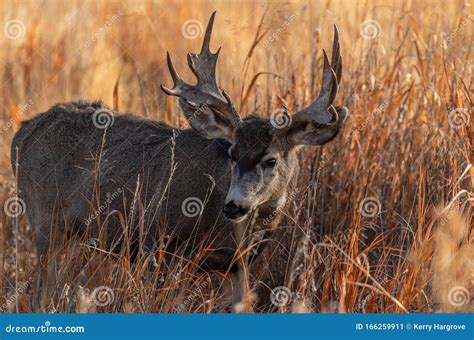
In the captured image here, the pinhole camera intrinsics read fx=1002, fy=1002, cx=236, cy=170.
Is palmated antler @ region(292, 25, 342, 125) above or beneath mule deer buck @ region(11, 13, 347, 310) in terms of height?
above

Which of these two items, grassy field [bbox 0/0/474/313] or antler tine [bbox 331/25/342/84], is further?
antler tine [bbox 331/25/342/84]

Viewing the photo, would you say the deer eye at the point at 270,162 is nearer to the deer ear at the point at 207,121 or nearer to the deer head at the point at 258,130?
the deer head at the point at 258,130

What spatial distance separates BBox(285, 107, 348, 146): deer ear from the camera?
23.9ft

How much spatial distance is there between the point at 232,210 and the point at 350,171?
1850mm

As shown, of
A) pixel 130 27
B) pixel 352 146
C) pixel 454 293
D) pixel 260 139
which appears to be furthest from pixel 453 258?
pixel 130 27

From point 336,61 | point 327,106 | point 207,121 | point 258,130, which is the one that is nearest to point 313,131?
point 327,106

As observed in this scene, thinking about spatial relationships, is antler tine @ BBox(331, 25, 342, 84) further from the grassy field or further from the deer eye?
the grassy field

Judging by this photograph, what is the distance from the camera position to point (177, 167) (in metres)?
7.83

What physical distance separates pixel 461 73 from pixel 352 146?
1075 mm

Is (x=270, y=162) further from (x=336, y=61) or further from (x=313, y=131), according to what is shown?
(x=336, y=61)

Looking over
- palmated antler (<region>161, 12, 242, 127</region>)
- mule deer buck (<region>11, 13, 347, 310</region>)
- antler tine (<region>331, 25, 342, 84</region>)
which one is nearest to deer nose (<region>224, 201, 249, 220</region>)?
mule deer buck (<region>11, 13, 347, 310</region>)

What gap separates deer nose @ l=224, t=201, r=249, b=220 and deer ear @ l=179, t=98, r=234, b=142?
981 mm

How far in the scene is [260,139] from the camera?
23.7 feet

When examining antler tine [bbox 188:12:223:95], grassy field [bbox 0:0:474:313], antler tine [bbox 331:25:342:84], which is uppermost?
antler tine [bbox 331:25:342:84]
